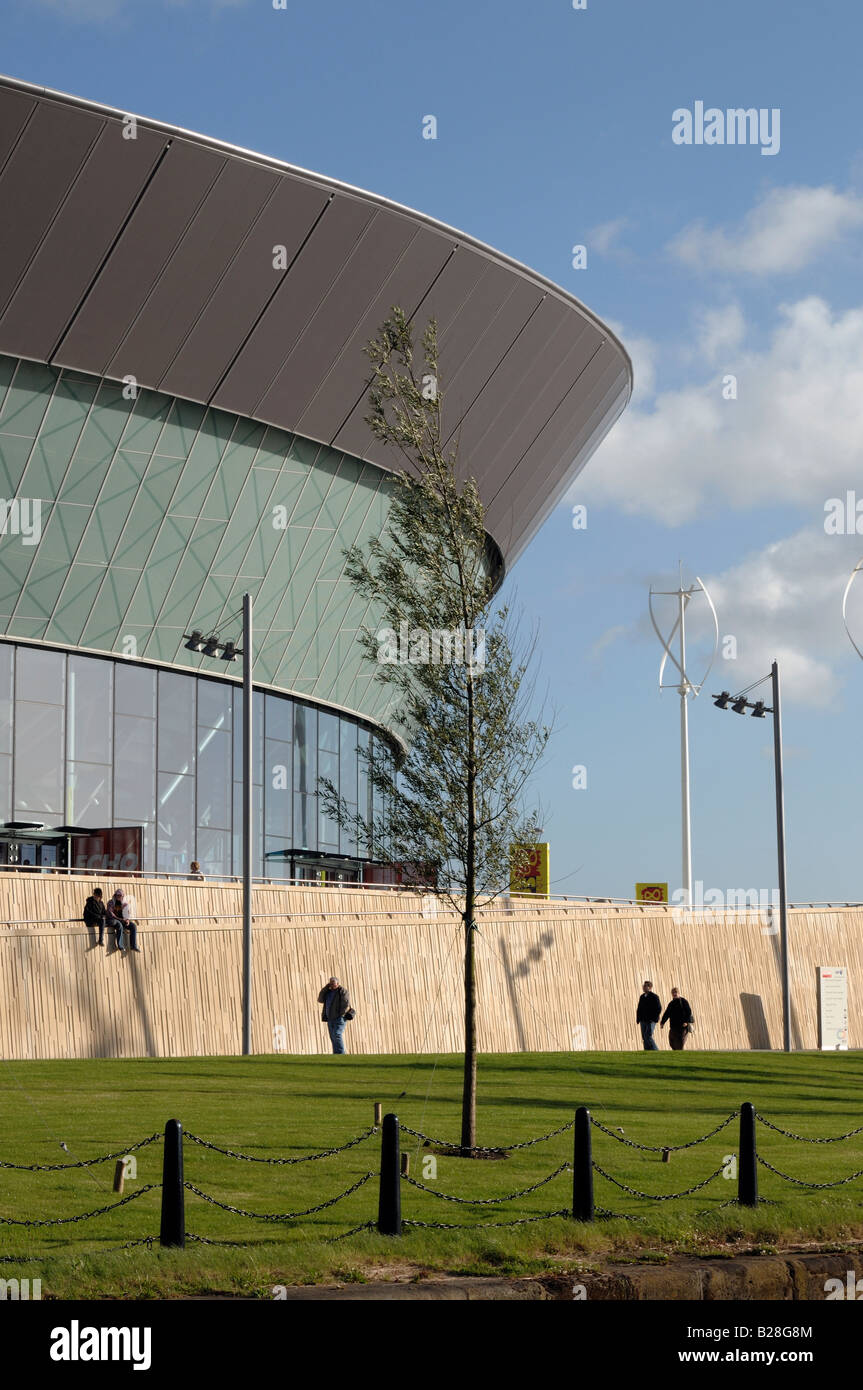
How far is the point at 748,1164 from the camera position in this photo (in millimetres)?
12109

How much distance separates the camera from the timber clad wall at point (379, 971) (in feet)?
88.4

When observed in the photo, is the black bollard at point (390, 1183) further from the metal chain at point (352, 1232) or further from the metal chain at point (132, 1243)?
the metal chain at point (132, 1243)

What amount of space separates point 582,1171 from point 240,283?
30.1 m

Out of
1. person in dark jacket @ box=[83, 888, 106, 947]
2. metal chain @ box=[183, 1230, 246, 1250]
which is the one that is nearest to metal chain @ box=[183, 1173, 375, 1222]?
metal chain @ box=[183, 1230, 246, 1250]

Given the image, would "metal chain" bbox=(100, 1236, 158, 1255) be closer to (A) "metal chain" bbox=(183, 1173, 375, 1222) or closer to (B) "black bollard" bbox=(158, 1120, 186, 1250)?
(B) "black bollard" bbox=(158, 1120, 186, 1250)

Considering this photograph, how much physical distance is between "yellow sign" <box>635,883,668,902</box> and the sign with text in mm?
6002

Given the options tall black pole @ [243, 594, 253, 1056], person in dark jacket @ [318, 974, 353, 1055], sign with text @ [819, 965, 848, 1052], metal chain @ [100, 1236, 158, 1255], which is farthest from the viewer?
sign with text @ [819, 965, 848, 1052]

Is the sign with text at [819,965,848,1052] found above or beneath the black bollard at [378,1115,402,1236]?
beneath

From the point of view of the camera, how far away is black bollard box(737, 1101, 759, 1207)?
39.5 feet

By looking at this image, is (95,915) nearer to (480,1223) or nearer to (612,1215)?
(480,1223)

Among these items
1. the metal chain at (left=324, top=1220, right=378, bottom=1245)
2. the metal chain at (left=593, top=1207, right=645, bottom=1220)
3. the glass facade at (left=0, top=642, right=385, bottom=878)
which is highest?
the glass facade at (left=0, top=642, right=385, bottom=878)

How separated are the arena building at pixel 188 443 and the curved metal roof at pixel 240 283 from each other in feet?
0.20

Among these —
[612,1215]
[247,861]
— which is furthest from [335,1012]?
[612,1215]

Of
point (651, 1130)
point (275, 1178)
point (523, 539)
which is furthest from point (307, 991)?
point (523, 539)
